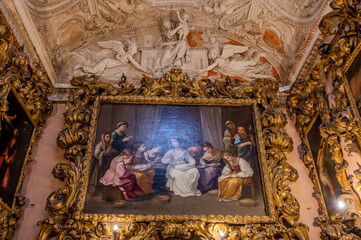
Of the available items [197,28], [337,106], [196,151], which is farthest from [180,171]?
[197,28]

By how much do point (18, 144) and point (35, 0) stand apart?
8.74ft

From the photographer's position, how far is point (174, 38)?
782 centimetres

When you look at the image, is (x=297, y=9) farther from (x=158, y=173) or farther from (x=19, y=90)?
(x=19, y=90)

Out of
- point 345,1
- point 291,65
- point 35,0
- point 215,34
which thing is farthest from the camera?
point 215,34

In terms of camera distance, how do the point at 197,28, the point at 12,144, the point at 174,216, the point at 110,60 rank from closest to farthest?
the point at 174,216
the point at 12,144
the point at 110,60
the point at 197,28

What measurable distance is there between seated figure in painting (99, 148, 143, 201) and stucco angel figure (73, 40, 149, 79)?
207 centimetres

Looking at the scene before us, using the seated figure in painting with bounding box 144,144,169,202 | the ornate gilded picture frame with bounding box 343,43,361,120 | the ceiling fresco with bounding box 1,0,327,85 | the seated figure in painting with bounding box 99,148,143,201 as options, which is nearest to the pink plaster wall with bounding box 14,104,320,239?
the seated figure in painting with bounding box 99,148,143,201

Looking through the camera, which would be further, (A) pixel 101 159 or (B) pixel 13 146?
(A) pixel 101 159

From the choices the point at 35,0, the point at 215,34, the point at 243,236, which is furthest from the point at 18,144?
the point at 215,34

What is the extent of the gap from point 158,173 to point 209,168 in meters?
0.86

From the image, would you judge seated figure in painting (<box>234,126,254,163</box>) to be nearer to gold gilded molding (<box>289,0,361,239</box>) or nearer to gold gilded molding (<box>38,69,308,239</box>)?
gold gilded molding (<box>38,69,308,239</box>)

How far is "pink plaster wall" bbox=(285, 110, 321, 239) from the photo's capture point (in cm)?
563

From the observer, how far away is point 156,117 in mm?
6539

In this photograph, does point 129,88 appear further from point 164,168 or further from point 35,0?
point 35,0
